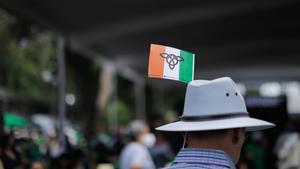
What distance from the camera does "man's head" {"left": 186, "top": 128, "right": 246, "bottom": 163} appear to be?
2117mm

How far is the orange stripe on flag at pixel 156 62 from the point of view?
2.79m

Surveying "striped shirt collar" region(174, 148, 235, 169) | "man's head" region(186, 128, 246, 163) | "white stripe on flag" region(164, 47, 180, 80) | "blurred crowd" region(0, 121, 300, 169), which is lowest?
"blurred crowd" region(0, 121, 300, 169)

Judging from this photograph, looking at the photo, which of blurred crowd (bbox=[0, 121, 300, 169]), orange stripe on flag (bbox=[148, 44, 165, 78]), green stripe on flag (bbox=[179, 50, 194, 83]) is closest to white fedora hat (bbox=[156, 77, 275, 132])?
orange stripe on flag (bbox=[148, 44, 165, 78])

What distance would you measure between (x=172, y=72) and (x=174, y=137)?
7676 millimetres

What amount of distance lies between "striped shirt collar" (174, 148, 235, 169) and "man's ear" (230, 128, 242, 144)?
73 mm

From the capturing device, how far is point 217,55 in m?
18.9

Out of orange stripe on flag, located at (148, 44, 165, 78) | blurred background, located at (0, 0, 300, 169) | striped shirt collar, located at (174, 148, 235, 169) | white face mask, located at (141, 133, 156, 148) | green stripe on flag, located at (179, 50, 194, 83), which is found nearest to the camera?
striped shirt collar, located at (174, 148, 235, 169)

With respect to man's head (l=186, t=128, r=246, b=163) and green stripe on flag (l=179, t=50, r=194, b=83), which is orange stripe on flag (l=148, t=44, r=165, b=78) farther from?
man's head (l=186, t=128, r=246, b=163)

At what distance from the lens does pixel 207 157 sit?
2076 mm

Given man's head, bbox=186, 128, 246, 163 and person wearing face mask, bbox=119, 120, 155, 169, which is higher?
man's head, bbox=186, 128, 246, 163

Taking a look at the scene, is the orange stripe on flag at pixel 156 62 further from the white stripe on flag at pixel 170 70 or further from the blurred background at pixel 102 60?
the blurred background at pixel 102 60

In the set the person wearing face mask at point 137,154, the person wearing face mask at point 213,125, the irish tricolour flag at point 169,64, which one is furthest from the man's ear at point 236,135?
the person wearing face mask at point 137,154

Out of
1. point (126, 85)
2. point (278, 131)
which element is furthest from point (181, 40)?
point (126, 85)

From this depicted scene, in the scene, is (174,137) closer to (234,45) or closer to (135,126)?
(135,126)
